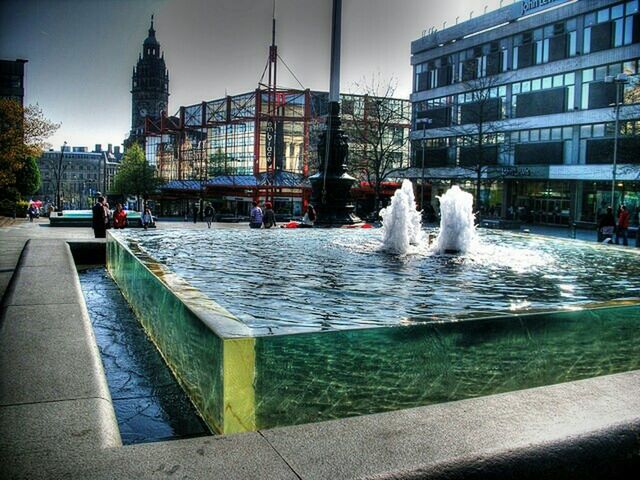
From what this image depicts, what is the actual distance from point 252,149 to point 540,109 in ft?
140

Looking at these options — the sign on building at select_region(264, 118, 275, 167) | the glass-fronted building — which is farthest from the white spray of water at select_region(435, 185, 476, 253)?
the sign on building at select_region(264, 118, 275, 167)

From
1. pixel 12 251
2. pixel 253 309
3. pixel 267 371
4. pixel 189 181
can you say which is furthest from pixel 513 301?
→ pixel 189 181

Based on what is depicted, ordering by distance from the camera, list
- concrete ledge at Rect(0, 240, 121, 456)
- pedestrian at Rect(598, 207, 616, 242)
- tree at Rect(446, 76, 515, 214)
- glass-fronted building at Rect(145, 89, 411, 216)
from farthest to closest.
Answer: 1. glass-fronted building at Rect(145, 89, 411, 216)
2. tree at Rect(446, 76, 515, 214)
3. pedestrian at Rect(598, 207, 616, 242)
4. concrete ledge at Rect(0, 240, 121, 456)

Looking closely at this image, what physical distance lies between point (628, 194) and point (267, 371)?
44253 millimetres

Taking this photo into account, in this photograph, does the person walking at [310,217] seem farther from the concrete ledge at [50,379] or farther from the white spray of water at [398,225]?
the concrete ledge at [50,379]

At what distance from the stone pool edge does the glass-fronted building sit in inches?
2044

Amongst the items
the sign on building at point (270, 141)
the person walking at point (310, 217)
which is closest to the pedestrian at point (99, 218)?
the person walking at point (310, 217)

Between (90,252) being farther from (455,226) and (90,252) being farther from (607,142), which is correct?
(607,142)

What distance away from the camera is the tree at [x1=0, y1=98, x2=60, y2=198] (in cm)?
3484

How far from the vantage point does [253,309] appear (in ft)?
15.8

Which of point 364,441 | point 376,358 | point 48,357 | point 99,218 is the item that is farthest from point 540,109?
point 364,441

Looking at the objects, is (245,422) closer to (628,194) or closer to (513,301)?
(513,301)

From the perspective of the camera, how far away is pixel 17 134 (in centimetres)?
3628

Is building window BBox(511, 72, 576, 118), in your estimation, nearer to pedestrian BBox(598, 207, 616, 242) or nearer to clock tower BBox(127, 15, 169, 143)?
pedestrian BBox(598, 207, 616, 242)
